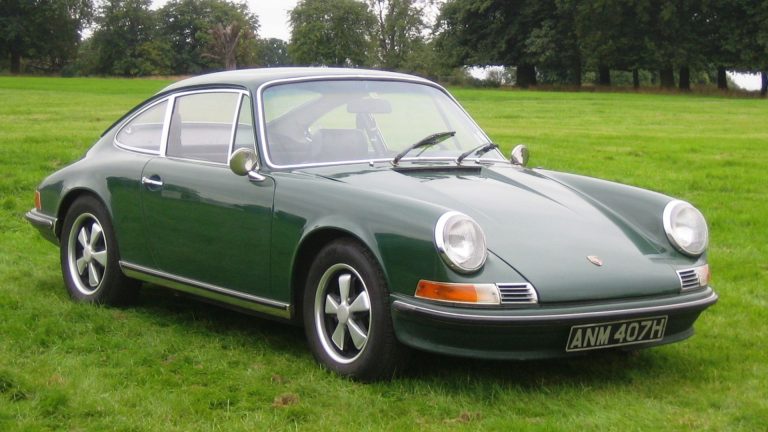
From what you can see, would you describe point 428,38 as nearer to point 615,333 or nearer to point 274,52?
point 274,52

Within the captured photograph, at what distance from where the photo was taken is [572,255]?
15.5ft

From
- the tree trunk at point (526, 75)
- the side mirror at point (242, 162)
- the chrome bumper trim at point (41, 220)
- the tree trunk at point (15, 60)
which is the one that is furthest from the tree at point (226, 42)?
the side mirror at point (242, 162)

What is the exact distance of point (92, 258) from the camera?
6.55 meters

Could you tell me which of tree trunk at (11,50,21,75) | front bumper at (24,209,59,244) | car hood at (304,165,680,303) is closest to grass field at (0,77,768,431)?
front bumper at (24,209,59,244)

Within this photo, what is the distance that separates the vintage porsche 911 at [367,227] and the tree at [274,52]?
13325 cm

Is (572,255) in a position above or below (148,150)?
below

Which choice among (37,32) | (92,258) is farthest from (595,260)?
(37,32)

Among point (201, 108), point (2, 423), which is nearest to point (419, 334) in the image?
point (2, 423)

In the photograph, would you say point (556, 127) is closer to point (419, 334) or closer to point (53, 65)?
point (419, 334)

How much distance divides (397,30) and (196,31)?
71.5 feet

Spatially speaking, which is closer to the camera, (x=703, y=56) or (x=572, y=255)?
(x=572, y=255)

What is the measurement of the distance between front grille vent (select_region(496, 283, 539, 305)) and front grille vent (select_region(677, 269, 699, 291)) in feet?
2.71

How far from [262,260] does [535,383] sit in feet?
4.62

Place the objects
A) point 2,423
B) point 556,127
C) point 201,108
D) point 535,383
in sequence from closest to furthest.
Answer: point 2,423, point 535,383, point 201,108, point 556,127
